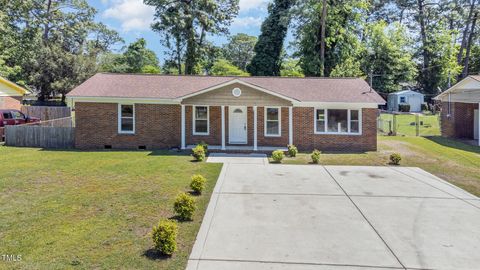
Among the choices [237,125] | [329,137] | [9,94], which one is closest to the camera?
[329,137]

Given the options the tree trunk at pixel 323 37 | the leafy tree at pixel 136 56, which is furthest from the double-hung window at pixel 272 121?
the leafy tree at pixel 136 56

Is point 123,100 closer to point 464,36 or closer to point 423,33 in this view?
point 423,33

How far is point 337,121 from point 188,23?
93.6 ft

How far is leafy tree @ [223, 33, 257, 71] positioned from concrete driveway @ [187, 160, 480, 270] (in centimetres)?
6759

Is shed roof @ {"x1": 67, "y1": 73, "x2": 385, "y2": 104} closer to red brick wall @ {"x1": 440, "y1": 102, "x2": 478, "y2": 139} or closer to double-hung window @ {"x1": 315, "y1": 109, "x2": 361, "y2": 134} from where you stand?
double-hung window @ {"x1": 315, "y1": 109, "x2": 361, "y2": 134}

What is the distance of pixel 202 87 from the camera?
72.3 feet

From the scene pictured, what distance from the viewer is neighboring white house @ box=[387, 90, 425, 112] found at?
1868 inches

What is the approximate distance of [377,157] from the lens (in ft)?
59.5

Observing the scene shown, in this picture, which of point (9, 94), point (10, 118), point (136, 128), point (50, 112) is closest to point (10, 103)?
point (9, 94)

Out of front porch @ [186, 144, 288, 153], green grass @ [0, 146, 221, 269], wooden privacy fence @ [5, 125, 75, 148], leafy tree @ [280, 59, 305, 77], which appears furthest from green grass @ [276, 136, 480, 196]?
leafy tree @ [280, 59, 305, 77]

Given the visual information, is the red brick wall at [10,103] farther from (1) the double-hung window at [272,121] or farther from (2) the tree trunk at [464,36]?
(2) the tree trunk at [464,36]

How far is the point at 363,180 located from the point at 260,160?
5314 millimetres

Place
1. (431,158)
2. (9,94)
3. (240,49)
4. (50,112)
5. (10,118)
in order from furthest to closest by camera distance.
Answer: (240,49), (50,112), (9,94), (10,118), (431,158)

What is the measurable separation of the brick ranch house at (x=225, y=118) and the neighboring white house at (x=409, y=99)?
98.5ft
